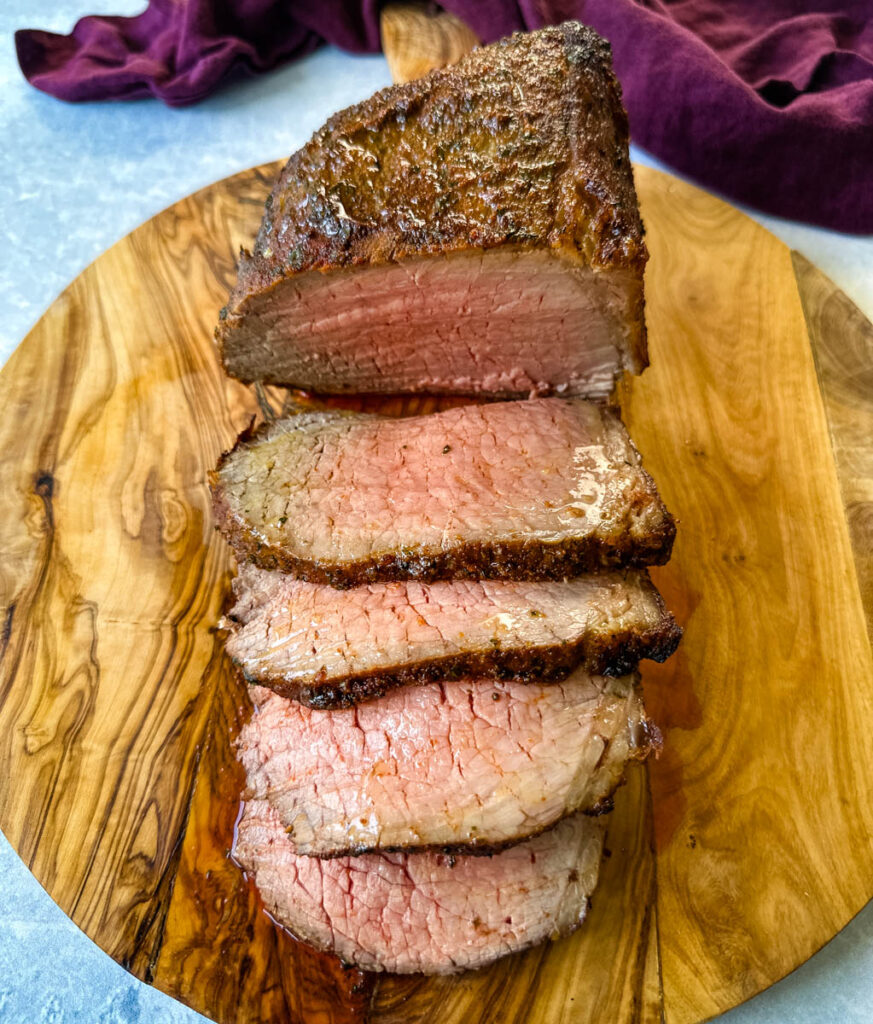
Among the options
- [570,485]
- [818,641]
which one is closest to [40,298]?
[570,485]

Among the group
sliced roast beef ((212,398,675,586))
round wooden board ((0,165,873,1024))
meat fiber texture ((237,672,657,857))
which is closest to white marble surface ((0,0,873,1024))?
round wooden board ((0,165,873,1024))

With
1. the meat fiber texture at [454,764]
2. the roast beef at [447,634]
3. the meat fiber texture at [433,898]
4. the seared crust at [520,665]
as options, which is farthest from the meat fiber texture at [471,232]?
the meat fiber texture at [433,898]

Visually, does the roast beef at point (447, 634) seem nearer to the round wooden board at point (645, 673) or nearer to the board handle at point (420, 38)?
the round wooden board at point (645, 673)

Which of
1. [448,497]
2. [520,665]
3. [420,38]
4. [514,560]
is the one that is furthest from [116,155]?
[520,665]

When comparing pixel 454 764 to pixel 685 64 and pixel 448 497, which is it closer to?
pixel 448 497

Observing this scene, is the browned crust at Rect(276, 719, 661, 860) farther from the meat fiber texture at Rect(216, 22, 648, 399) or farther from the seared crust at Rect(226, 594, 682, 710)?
the meat fiber texture at Rect(216, 22, 648, 399)
